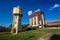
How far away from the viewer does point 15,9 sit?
38.3 meters

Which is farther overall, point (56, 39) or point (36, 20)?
point (36, 20)

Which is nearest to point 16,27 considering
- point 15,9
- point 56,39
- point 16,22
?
point 16,22

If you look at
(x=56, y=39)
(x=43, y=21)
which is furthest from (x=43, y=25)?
(x=56, y=39)

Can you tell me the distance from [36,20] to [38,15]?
2.78 m

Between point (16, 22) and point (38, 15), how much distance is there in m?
11.2

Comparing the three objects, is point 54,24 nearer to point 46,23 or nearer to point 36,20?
point 46,23

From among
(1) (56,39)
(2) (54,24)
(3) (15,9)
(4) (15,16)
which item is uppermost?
(3) (15,9)

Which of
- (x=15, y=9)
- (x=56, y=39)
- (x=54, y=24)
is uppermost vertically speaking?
(x=15, y=9)

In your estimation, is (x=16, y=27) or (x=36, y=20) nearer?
(x=16, y=27)

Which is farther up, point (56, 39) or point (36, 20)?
point (36, 20)

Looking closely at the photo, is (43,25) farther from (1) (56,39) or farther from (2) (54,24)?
(1) (56,39)

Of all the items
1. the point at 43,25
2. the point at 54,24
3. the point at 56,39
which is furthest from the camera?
the point at 43,25

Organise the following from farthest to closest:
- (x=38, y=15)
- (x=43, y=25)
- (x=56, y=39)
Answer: (x=38, y=15), (x=43, y=25), (x=56, y=39)

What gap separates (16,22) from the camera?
38.1 metres
